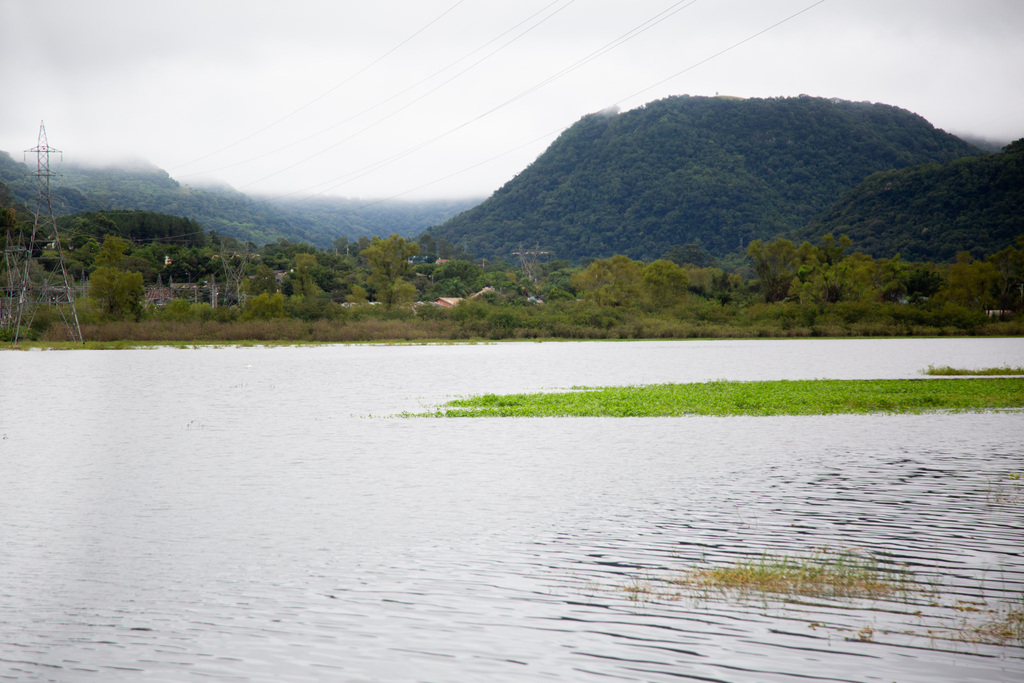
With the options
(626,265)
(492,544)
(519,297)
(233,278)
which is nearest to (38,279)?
(233,278)

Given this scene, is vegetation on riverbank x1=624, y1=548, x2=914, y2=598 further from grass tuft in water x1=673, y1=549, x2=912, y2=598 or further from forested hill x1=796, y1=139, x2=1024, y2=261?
forested hill x1=796, y1=139, x2=1024, y2=261

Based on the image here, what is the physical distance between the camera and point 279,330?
3164 inches

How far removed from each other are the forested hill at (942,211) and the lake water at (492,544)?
356 feet

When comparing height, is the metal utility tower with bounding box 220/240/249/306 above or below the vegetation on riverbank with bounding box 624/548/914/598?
above

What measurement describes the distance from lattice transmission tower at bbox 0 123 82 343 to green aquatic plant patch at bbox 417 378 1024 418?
4577 centimetres

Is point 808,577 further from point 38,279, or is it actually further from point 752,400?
point 38,279

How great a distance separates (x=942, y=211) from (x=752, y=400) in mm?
114698

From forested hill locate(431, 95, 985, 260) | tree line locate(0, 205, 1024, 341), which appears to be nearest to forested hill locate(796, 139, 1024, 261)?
tree line locate(0, 205, 1024, 341)

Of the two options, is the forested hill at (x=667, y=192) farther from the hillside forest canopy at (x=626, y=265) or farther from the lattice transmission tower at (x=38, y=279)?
the lattice transmission tower at (x=38, y=279)

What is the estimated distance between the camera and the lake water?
575cm

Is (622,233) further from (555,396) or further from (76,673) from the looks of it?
(76,673)

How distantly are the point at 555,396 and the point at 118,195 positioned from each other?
19464 cm

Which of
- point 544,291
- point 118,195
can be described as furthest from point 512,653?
point 118,195

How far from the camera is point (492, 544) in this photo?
8.81 m
